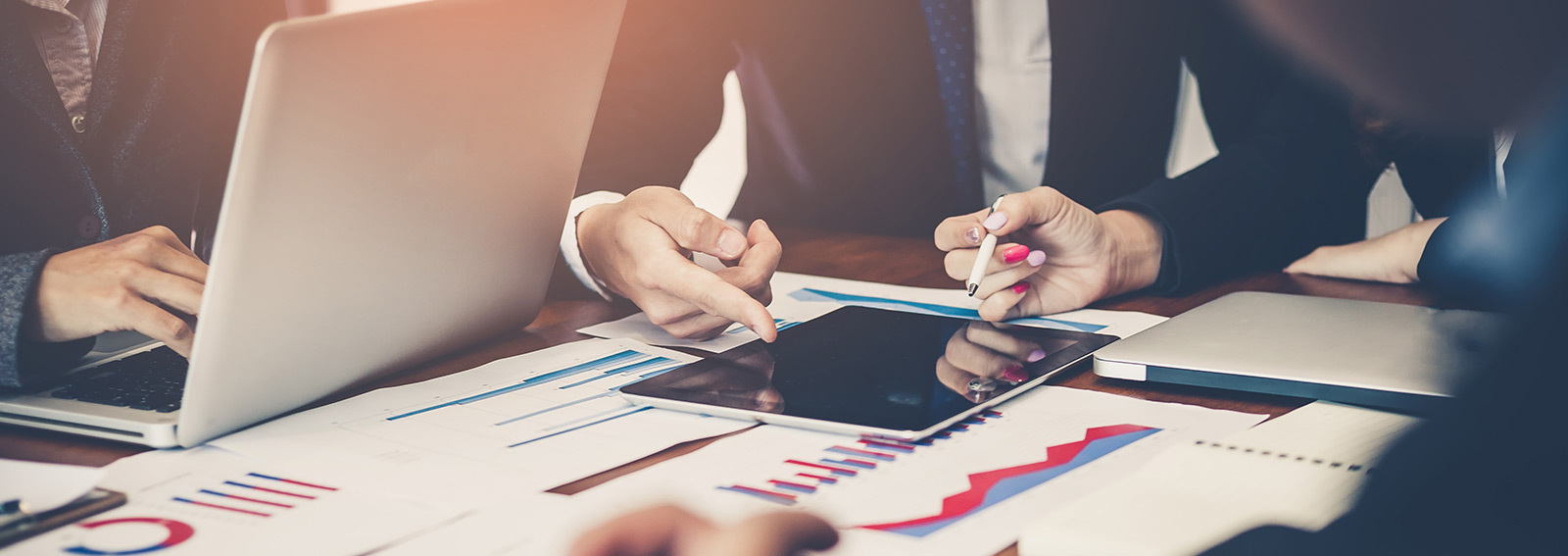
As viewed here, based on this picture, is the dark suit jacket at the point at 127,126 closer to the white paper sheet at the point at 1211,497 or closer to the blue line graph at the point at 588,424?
the blue line graph at the point at 588,424

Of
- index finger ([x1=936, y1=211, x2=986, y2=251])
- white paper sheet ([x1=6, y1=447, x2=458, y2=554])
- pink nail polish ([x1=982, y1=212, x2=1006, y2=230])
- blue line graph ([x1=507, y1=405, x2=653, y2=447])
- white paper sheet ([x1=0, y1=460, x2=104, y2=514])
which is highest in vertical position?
pink nail polish ([x1=982, y1=212, x2=1006, y2=230])

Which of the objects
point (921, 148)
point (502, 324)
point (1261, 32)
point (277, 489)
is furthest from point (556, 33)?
point (921, 148)

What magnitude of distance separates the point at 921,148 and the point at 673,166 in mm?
434

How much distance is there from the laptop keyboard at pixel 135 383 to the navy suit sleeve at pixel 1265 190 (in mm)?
859

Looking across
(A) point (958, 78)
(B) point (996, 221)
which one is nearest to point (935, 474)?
(B) point (996, 221)

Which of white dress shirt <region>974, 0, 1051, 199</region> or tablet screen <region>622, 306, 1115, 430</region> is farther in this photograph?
white dress shirt <region>974, 0, 1051, 199</region>

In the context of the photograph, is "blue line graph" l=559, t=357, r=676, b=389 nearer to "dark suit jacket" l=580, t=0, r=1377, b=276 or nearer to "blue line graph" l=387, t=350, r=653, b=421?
"blue line graph" l=387, t=350, r=653, b=421

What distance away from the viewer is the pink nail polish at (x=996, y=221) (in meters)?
0.91

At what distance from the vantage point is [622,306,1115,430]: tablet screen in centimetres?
64

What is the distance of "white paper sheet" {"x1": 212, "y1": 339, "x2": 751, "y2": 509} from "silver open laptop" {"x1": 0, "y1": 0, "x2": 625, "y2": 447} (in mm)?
33

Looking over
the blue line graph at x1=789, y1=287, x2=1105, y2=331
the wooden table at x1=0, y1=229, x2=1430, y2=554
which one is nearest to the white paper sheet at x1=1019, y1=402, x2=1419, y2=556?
the wooden table at x1=0, y1=229, x2=1430, y2=554

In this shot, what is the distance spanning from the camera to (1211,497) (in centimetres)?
46

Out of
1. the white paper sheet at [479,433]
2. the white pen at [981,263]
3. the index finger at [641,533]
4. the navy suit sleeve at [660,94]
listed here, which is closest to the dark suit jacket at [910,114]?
the navy suit sleeve at [660,94]

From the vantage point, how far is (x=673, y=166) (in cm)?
137
